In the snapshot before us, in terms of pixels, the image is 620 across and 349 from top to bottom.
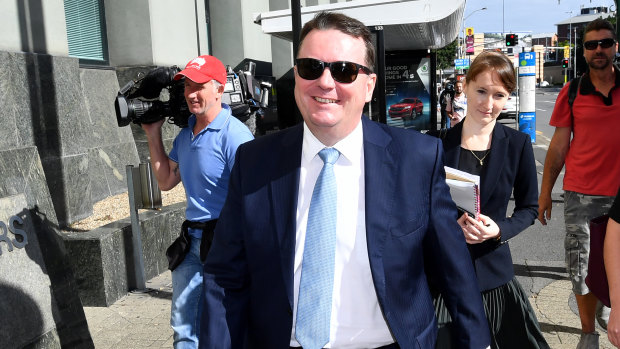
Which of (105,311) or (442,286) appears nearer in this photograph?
(442,286)

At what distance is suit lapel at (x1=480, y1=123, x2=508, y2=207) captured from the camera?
309cm

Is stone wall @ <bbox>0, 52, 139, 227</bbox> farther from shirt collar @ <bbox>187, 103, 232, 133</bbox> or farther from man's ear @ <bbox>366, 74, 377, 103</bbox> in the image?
man's ear @ <bbox>366, 74, 377, 103</bbox>

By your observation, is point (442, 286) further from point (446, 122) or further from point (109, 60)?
point (446, 122)

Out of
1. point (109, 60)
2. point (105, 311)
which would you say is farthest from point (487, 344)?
point (109, 60)

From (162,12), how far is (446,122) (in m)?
9.35

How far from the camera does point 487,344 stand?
2055mm

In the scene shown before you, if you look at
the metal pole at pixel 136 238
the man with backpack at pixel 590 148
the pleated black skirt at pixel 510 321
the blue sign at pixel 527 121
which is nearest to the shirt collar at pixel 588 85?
the man with backpack at pixel 590 148

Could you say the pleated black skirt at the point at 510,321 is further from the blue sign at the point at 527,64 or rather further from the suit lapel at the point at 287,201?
the blue sign at the point at 527,64

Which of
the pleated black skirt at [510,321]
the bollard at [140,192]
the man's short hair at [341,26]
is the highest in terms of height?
the man's short hair at [341,26]

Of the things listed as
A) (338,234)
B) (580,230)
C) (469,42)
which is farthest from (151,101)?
(469,42)

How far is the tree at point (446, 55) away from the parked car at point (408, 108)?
2030 inches

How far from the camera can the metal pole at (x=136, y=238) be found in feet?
19.0

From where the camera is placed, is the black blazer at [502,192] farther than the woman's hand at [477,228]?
Yes

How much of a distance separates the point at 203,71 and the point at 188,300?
1.32m
